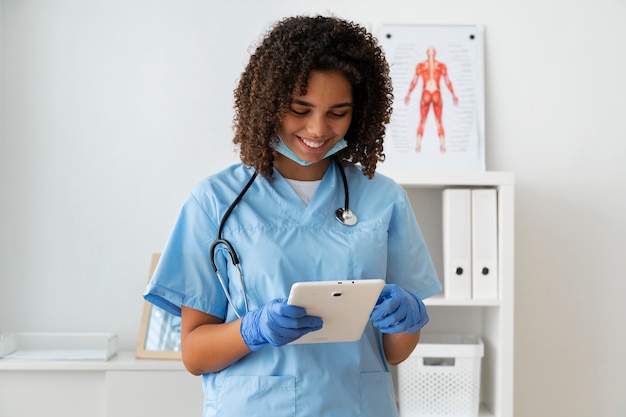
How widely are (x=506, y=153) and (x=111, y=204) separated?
4.25 feet

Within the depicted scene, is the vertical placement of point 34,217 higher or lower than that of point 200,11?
lower

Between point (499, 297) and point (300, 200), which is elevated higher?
point (300, 200)

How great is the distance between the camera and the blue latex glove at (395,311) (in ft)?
4.22

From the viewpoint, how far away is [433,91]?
266 centimetres

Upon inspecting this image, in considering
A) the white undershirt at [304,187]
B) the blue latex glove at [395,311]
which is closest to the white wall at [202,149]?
the white undershirt at [304,187]

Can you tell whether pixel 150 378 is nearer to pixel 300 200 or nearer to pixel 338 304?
pixel 300 200

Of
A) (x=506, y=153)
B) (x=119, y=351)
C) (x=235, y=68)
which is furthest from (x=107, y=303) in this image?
(x=506, y=153)

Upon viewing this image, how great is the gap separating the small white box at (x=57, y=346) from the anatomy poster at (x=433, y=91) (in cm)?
108

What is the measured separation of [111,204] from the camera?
2.64 m

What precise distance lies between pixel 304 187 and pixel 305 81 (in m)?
0.21

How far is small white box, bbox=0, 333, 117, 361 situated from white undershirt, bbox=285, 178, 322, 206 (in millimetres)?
1226

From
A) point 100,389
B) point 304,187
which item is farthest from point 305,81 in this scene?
point 100,389

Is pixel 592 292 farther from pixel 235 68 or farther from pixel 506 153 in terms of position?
pixel 235 68

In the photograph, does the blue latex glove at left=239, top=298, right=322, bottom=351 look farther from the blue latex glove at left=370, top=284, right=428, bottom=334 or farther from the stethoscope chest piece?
the stethoscope chest piece
